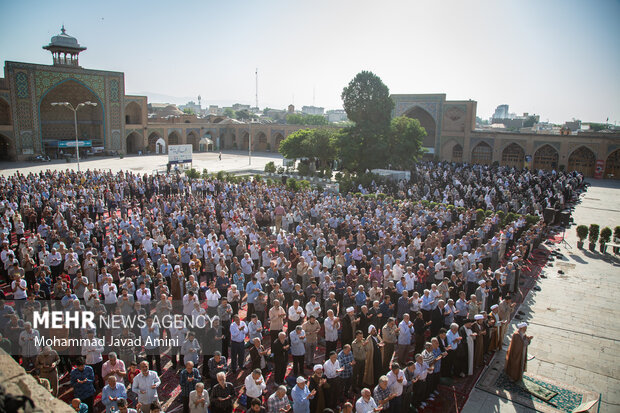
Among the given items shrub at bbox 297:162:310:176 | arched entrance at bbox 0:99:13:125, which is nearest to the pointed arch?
shrub at bbox 297:162:310:176

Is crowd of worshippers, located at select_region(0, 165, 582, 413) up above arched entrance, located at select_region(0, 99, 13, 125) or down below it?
below

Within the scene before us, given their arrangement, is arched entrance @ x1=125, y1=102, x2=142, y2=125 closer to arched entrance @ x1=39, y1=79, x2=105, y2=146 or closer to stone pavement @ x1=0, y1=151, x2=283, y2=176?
arched entrance @ x1=39, y1=79, x2=105, y2=146

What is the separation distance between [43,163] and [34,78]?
324 inches

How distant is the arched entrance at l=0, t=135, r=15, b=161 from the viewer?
129ft

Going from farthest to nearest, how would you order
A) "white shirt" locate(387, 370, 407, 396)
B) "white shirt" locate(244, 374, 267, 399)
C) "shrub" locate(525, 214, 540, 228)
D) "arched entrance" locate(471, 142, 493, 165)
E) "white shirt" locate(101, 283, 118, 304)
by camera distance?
1. "arched entrance" locate(471, 142, 493, 165)
2. "shrub" locate(525, 214, 540, 228)
3. "white shirt" locate(101, 283, 118, 304)
4. "white shirt" locate(387, 370, 407, 396)
5. "white shirt" locate(244, 374, 267, 399)

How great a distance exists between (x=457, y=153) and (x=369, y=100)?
17.9 metres

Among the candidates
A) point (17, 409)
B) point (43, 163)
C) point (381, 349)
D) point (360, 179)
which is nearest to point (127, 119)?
point (43, 163)

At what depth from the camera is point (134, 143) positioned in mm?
49938

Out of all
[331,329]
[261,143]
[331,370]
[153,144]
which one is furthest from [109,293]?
[261,143]

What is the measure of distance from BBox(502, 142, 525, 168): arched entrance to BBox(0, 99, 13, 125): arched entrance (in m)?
46.2

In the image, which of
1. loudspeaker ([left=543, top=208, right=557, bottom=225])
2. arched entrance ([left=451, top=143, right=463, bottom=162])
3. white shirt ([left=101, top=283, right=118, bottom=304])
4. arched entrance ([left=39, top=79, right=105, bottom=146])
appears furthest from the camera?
arched entrance ([left=451, top=143, right=463, bottom=162])

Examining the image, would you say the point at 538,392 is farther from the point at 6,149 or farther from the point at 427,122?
the point at 6,149

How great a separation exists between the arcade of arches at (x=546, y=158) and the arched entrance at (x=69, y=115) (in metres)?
43.8

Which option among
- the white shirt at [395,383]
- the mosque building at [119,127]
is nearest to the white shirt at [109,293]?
the white shirt at [395,383]
